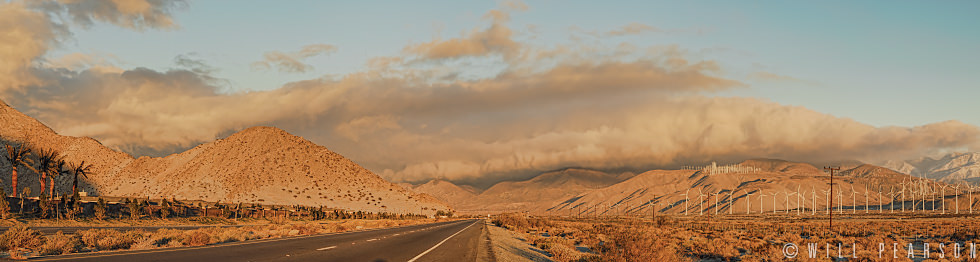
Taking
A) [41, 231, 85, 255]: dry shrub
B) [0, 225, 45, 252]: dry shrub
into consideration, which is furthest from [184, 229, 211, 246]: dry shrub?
[0, 225, 45, 252]: dry shrub

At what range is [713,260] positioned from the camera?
30188mm

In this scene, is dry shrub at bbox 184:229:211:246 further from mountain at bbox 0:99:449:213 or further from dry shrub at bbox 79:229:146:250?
mountain at bbox 0:99:449:213

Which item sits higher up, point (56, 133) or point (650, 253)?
point (56, 133)

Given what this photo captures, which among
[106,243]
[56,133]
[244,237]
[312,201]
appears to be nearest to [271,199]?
[312,201]

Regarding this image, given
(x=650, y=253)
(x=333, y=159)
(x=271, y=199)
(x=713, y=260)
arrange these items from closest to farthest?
(x=650, y=253), (x=713, y=260), (x=271, y=199), (x=333, y=159)

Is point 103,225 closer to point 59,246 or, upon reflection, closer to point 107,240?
point 107,240

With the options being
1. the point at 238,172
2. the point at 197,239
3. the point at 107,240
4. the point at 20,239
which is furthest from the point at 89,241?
the point at 238,172

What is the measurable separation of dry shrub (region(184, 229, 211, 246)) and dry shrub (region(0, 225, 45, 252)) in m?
5.17

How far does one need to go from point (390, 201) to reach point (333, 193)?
15.8 meters

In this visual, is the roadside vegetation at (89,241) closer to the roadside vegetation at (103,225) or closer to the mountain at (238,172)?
the roadside vegetation at (103,225)

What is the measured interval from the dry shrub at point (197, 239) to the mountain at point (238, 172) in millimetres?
100500

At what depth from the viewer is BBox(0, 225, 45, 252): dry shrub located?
63.7 feet

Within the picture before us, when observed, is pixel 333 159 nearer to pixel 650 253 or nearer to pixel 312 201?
pixel 312 201

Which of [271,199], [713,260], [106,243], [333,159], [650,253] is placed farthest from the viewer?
[333,159]
